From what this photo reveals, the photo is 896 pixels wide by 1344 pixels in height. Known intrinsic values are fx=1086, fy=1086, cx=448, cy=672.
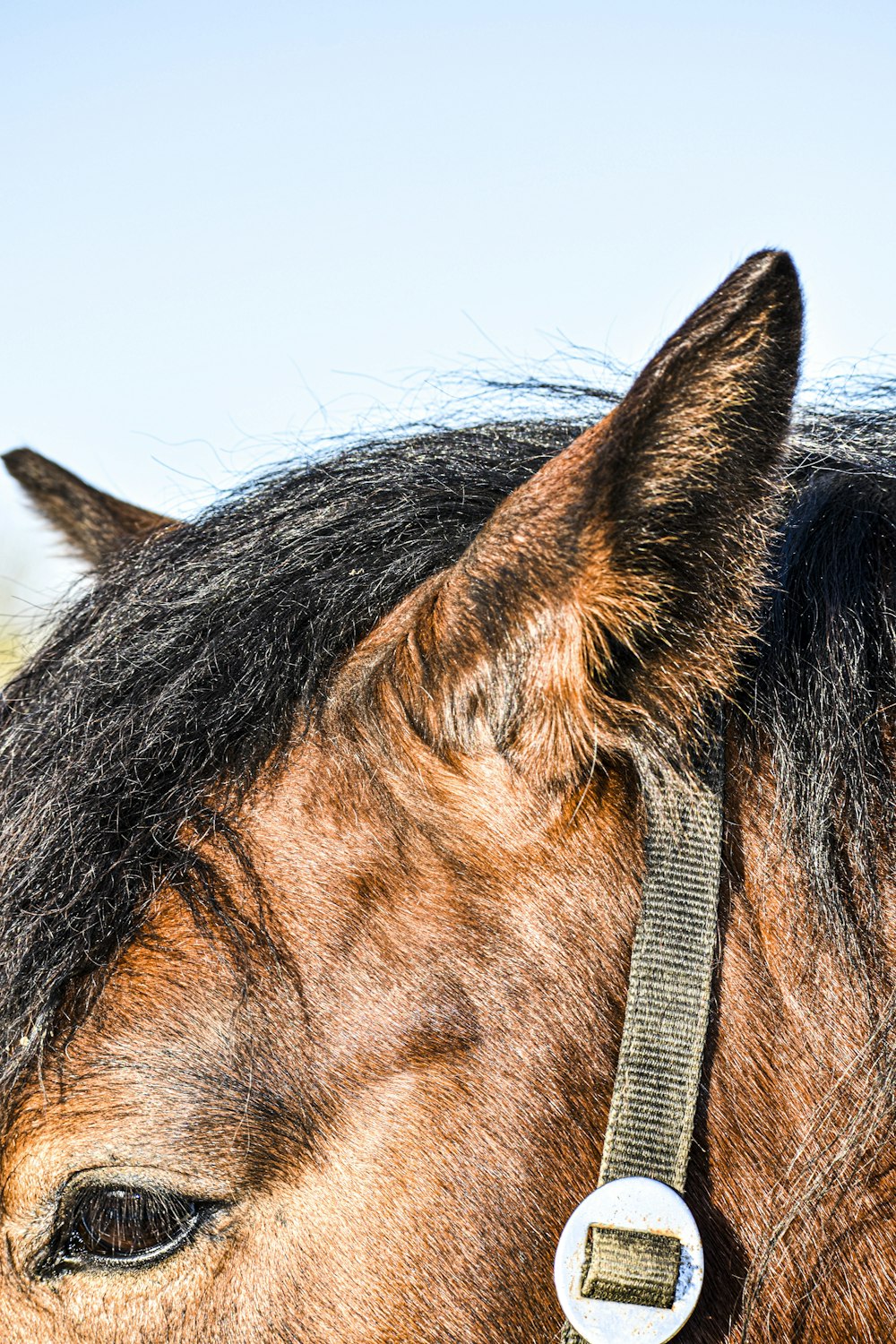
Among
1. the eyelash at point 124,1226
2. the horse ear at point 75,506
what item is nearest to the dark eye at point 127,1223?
the eyelash at point 124,1226

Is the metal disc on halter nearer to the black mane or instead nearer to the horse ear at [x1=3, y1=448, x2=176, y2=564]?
the black mane

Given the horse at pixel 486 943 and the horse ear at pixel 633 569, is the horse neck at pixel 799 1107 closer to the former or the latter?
the horse at pixel 486 943

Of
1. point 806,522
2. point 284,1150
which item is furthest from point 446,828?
point 806,522

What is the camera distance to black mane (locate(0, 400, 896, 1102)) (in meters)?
1.53

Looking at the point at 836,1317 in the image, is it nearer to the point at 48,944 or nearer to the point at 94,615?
the point at 48,944

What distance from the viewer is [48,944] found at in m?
1.49

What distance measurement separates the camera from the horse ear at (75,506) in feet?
8.84

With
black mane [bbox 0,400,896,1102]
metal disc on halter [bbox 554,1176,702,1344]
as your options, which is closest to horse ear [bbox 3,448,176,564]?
black mane [bbox 0,400,896,1102]

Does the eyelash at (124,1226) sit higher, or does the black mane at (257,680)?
the black mane at (257,680)

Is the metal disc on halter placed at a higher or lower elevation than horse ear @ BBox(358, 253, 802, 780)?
lower

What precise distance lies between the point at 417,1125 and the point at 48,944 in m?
0.56

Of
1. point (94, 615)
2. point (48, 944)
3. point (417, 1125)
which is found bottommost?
point (417, 1125)

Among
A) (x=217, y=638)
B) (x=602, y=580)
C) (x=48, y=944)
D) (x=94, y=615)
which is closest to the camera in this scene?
(x=602, y=580)

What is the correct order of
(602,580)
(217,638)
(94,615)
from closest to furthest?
(602,580) < (217,638) < (94,615)
